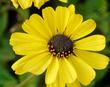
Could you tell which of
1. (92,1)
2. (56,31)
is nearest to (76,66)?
(56,31)

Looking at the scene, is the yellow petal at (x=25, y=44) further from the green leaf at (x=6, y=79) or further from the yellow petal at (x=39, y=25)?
the green leaf at (x=6, y=79)

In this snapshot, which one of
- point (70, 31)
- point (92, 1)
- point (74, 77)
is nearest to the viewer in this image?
point (74, 77)

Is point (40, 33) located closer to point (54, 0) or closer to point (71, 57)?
point (71, 57)

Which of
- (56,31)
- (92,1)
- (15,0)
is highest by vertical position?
(15,0)

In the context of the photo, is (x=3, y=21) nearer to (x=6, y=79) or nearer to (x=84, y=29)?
(x=6, y=79)

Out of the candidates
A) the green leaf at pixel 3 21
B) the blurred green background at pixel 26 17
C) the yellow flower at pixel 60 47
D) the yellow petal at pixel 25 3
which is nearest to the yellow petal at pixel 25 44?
the yellow flower at pixel 60 47

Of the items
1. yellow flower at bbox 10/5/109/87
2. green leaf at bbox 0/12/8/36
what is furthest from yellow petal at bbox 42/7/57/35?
green leaf at bbox 0/12/8/36

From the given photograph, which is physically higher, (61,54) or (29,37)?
(29,37)
